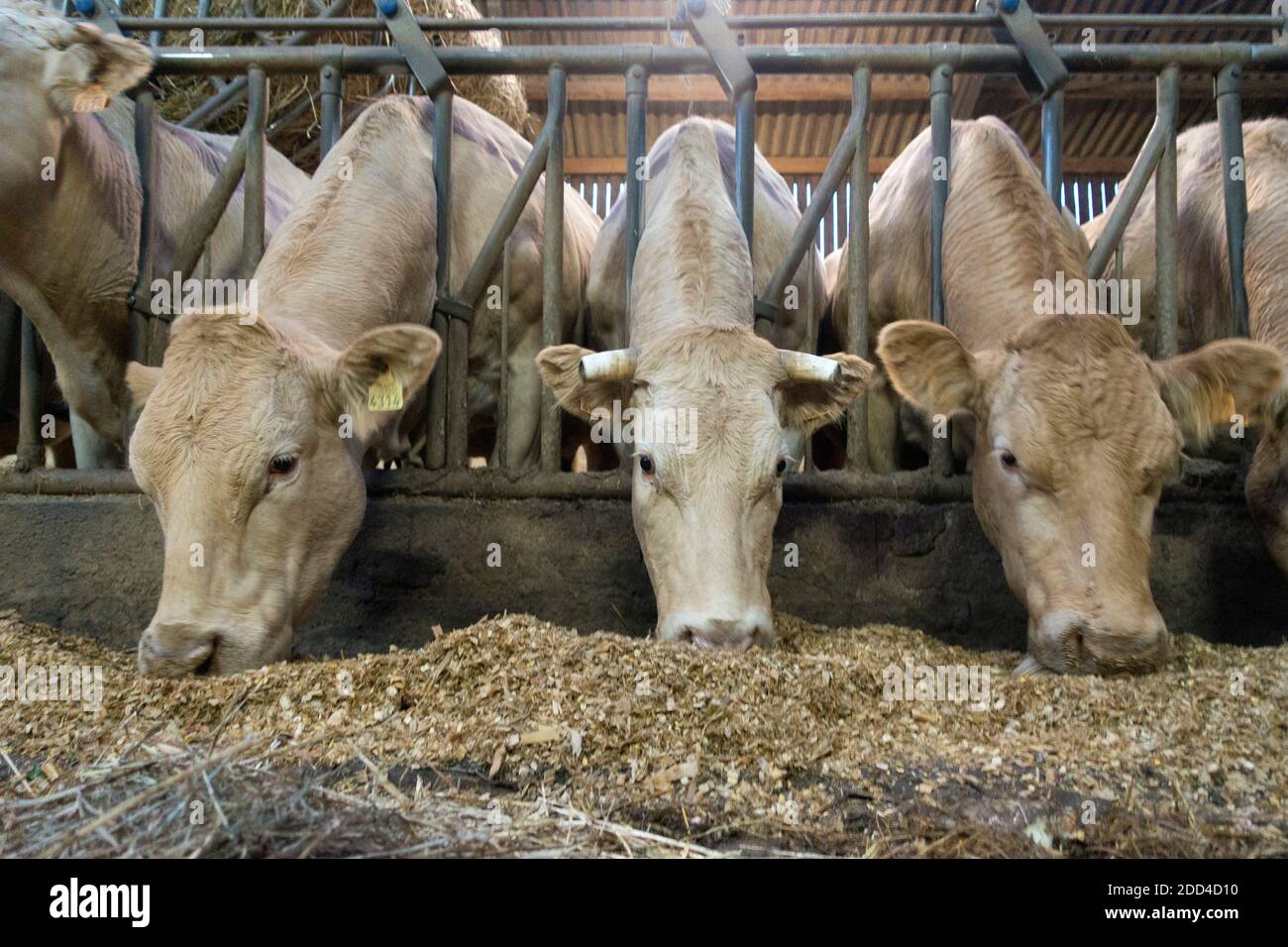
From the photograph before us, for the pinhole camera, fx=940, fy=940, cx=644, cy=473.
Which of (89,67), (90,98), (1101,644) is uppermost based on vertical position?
(89,67)

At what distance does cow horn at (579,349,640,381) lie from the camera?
350 centimetres

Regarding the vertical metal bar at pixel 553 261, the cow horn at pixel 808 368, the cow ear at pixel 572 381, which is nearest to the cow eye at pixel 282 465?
the cow ear at pixel 572 381

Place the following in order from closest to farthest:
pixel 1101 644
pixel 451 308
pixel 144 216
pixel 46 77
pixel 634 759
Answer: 1. pixel 634 759
2. pixel 1101 644
3. pixel 46 77
4. pixel 451 308
5. pixel 144 216

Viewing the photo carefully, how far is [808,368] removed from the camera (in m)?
3.54

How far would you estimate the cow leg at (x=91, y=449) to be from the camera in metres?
5.00

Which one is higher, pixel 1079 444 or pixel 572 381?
pixel 572 381

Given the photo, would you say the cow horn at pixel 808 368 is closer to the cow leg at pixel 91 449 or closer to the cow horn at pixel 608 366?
the cow horn at pixel 608 366

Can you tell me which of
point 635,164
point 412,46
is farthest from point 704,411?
point 412,46

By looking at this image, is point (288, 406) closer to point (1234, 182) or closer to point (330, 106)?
point (330, 106)

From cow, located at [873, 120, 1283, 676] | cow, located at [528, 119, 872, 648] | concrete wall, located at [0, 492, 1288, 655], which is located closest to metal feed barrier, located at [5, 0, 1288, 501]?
concrete wall, located at [0, 492, 1288, 655]

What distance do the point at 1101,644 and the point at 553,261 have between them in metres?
2.91

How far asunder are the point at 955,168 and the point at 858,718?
3.21 metres

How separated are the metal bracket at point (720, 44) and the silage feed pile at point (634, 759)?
3.00m

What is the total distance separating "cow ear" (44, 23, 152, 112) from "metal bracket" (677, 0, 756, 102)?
2630 mm
